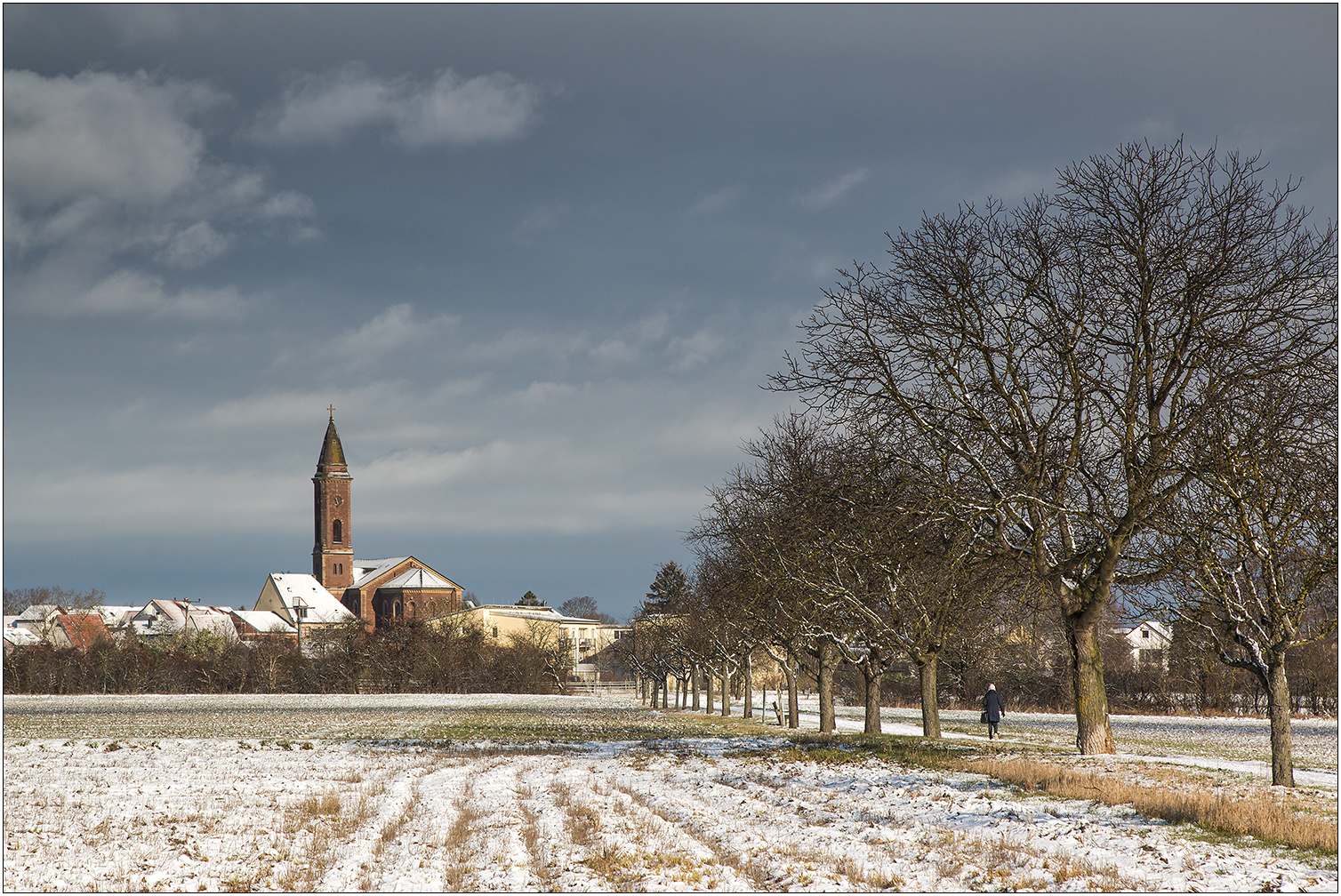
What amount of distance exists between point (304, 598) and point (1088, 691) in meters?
145

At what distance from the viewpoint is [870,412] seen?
61.0 feet

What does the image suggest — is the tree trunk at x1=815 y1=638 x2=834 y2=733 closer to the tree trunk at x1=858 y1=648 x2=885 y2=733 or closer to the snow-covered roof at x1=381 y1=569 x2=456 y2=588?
the tree trunk at x1=858 y1=648 x2=885 y2=733

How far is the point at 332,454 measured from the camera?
166m

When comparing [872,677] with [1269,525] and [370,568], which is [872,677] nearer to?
[1269,525]

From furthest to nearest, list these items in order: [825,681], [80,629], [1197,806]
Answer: [80,629] → [825,681] → [1197,806]

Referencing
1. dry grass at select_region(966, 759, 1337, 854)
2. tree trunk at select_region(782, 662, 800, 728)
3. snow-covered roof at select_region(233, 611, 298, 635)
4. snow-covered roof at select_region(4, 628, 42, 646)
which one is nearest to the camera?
dry grass at select_region(966, 759, 1337, 854)

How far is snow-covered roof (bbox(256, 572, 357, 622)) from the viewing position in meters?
144

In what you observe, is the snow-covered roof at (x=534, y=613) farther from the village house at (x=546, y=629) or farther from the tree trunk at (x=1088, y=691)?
the tree trunk at (x=1088, y=691)

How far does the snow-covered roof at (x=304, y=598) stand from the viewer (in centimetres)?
14425

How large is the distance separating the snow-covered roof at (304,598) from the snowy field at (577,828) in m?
125

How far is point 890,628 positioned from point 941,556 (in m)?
5.75

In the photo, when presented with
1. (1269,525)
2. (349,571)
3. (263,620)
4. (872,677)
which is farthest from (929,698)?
(349,571)

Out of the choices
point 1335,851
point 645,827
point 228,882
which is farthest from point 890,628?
point 228,882

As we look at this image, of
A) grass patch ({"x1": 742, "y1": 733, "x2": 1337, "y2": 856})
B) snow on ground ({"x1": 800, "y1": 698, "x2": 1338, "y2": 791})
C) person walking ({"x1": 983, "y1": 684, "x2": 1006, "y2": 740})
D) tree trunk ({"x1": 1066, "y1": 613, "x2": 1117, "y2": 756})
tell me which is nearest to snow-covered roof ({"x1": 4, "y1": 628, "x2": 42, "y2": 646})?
snow on ground ({"x1": 800, "y1": 698, "x2": 1338, "y2": 791})
